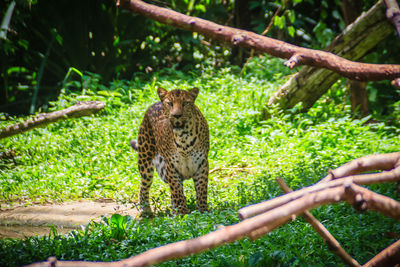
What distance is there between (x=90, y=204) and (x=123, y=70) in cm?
671

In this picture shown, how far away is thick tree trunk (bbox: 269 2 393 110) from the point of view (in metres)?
7.29

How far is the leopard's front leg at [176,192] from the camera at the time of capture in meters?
5.32

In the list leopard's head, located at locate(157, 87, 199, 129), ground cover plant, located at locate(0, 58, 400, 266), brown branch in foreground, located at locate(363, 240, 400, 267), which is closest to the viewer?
brown branch in foreground, located at locate(363, 240, 400, 267)

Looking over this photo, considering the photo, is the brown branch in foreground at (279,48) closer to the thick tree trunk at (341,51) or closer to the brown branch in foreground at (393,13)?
the brown branch in foreground at (393,13)

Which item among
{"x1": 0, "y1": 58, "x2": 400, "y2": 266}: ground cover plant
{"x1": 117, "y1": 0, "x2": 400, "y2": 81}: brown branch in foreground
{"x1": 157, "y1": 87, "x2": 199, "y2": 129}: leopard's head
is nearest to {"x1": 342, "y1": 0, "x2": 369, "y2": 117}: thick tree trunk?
{"x1": 0, "y1": 58, "x2": 400, "y2": 266}: ground cover plant

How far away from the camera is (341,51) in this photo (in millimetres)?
7598

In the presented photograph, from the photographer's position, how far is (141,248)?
3.77 meters

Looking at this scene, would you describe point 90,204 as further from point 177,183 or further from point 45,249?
point 45,249

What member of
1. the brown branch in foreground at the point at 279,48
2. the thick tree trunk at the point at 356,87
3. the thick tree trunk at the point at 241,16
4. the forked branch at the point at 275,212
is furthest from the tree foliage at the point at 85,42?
the forked branch at the point at 275,212

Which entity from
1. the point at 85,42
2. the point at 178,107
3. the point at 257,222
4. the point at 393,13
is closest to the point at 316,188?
the point at 257,222

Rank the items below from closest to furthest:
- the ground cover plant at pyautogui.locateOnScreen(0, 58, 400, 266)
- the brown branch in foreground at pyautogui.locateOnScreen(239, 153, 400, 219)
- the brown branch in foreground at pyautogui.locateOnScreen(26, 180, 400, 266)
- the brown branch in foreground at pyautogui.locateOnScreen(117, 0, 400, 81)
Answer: the brown branch in foreground at pyautogui.locateOnScreen(26, 180, 400, 266) < the brown branch in foreground at pyautogui.locateOnScreen(239, 153, 400, 219) < the brown branch in foreground at pyautogui.locateOnScreen(117, 0, 400, 81) < the ground cover plant at pyautogui.locateOnScreen(0, 58, 400, 266)

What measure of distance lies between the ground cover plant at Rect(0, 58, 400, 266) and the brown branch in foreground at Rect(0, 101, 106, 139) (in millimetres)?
750

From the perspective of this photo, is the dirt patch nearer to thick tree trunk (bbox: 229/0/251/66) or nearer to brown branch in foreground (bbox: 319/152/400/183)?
brown branch in foreground (bbox: 319/152/400/183)

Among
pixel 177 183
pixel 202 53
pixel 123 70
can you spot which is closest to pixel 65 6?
pixel 123 70
